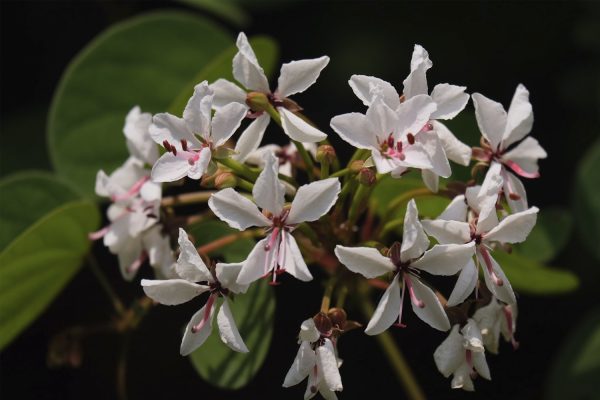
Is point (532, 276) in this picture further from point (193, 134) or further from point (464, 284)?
point (193, 134)

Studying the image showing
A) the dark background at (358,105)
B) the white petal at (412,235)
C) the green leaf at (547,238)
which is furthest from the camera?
the dark background at (358,105)

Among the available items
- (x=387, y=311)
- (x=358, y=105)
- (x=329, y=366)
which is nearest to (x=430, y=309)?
(x=387, y=311)

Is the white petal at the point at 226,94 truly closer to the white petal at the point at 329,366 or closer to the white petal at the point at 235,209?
the white petal at the point at 235,209

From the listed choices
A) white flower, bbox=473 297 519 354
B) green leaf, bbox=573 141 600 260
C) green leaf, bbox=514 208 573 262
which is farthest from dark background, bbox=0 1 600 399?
white flower, bbox=473 297 519 354

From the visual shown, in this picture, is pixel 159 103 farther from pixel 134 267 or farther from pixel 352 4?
pixel 352 4

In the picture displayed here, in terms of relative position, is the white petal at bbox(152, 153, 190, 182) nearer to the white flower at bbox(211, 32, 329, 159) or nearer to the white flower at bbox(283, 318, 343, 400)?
the white flower at bbox(211, 32, 329, 159)

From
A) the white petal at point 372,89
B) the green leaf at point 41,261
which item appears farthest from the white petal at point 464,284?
the green leaf at point 41,261
